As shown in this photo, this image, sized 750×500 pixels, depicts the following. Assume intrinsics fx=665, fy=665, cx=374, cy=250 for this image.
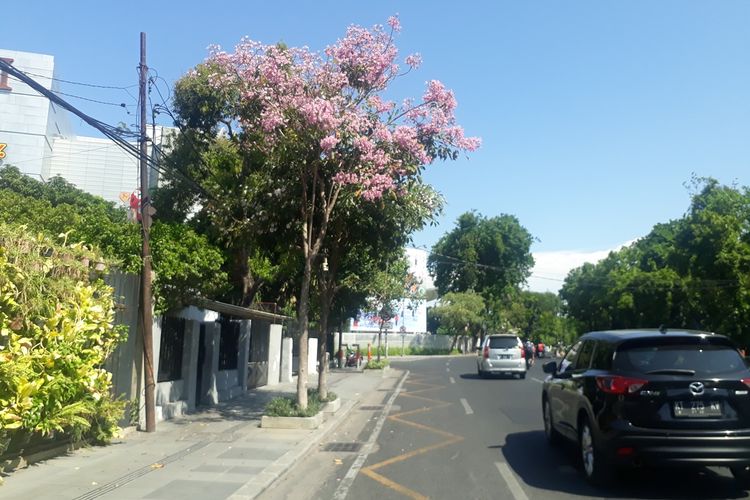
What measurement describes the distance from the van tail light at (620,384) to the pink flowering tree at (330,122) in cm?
637

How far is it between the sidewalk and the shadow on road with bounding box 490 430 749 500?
3.38 metres

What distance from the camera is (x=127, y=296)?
457 inches

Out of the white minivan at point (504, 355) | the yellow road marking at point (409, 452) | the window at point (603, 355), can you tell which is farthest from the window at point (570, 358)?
the white minivan at point (504, 355)

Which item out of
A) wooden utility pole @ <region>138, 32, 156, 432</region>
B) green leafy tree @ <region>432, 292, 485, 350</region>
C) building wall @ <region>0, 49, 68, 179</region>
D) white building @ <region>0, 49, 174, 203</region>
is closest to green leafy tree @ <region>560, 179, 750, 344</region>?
green leafy tree @ <region>432, 292, 485, 350</region>

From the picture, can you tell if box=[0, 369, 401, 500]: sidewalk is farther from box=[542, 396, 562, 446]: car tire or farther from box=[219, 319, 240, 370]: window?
box=[219, 319, 240, 370]: window

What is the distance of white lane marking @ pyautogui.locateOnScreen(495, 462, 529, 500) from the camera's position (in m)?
7.74

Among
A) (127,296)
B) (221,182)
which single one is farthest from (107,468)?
(221,182)

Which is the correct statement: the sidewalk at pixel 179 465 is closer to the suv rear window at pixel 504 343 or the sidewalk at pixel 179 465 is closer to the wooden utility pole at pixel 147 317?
the wooden utility pole at pixel 147 317

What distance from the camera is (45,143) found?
63250 millimetres

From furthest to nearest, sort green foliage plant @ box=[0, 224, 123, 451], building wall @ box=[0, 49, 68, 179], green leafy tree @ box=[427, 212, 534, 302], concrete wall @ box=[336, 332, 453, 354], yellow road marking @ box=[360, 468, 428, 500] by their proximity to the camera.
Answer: green leafy tree @ box=[427, 212, 534, 302] → concrete wall @ box=[336, 332, 453, 354] → building wall @ box=[0, 49, 68, 179] → yellow road marking @ box=[360, 468, 428, 500] → green foliage plant @ box=[0, 224, 123, 451]

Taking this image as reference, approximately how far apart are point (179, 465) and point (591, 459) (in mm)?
5490

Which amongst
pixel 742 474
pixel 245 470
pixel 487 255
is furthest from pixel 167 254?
pixel 487 255

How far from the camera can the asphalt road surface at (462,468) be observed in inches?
311

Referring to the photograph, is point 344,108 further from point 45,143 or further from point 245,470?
point 45,143
